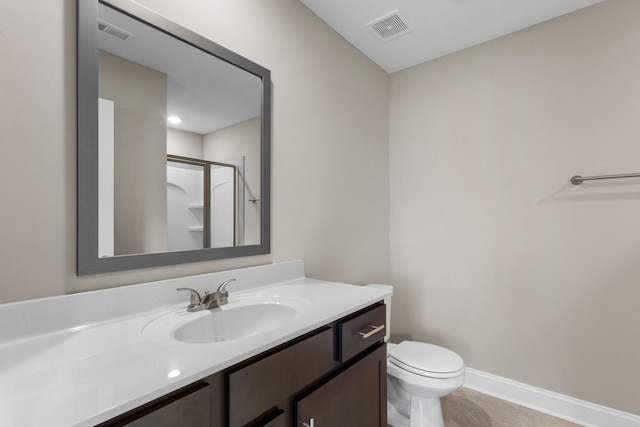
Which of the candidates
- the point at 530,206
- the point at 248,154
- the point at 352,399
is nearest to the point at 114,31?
the point at 248,154

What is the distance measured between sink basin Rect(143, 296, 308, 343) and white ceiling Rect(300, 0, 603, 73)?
1.64m

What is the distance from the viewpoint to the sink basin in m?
0.97

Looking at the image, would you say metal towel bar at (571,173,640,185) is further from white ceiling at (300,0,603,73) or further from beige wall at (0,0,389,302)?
beige wall at (0,0,389,302)

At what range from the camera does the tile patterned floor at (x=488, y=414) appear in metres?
1.78

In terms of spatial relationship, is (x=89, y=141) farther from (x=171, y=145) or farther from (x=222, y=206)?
(x=222, y=206)

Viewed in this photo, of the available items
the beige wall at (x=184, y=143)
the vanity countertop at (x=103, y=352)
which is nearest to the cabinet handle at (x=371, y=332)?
the vanity countertop at (x=103, y=352)

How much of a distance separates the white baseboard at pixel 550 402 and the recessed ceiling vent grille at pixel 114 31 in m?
2.64

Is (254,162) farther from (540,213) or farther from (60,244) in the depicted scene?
(540,213)

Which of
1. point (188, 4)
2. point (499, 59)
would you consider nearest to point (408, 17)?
point (499, 59)

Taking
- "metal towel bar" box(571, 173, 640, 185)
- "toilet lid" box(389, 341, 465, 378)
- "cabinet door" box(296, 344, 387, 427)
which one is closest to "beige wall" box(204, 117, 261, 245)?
"cabinet door" box(296, 344, 387, 427)

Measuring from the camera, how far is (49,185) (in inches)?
35.4

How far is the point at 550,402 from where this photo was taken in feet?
6.15

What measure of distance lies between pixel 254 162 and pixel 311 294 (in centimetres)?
67

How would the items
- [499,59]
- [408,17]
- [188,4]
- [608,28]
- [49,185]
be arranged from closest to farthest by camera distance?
[49,185] → [188,4] → [608,28] → [408,17] → [499,59]
